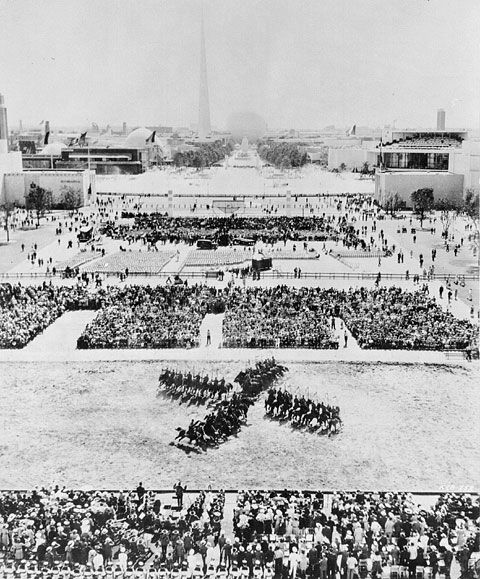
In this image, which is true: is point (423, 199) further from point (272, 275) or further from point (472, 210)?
point (272, 275)

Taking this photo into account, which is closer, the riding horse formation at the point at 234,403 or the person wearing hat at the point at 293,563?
the person wearing hat at the point at 293,563

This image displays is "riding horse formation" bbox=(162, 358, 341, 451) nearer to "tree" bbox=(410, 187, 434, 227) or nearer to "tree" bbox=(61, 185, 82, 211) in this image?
"tree" bbox=(410, 187, 434, 227)

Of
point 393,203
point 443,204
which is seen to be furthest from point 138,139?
point 443,204

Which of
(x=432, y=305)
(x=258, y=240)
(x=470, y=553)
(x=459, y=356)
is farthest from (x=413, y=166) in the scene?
(x=470, y=553)

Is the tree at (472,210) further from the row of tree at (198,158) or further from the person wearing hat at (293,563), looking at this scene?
the row of tree at (198,158)

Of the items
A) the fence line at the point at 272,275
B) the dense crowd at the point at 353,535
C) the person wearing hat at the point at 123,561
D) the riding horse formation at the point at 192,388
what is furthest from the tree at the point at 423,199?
the person wearing hat at the point at 123,561

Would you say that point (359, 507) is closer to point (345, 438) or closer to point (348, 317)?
point (345, 438)
